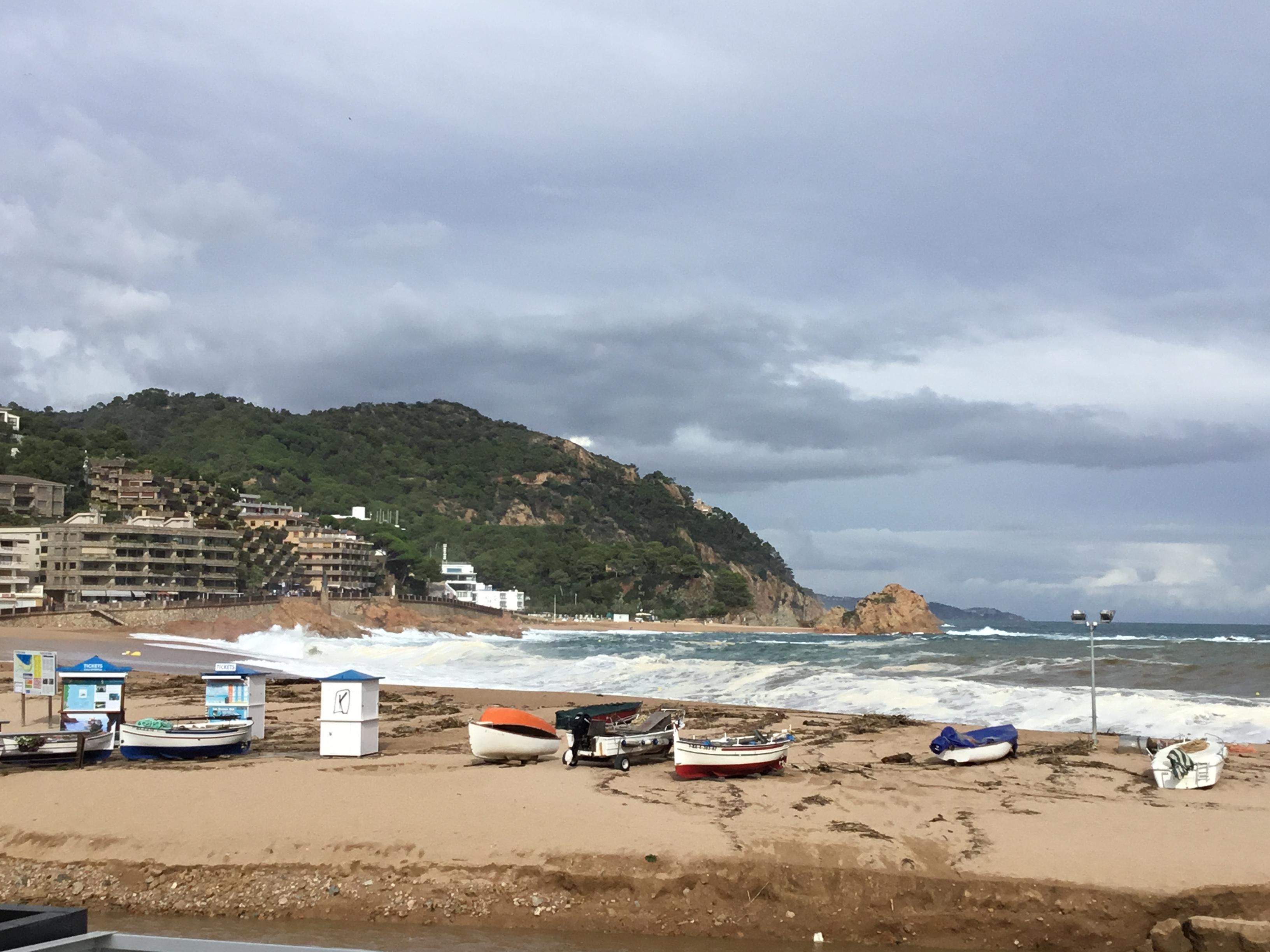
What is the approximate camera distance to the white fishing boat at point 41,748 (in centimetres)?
1572

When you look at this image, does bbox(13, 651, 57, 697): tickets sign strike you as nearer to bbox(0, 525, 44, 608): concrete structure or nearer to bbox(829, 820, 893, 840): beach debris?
bbox(829, 820, 893, 840): beach debris

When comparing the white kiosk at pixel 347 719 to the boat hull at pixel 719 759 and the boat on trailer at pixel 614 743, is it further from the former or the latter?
the boat hull at pixel 719 759

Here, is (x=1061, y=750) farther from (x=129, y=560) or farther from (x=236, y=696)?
(x=129, y=560)

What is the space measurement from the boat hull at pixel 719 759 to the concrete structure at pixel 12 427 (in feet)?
415

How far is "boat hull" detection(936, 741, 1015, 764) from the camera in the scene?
17.0m

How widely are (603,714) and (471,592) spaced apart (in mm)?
133465

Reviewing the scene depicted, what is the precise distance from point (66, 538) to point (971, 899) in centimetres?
9387

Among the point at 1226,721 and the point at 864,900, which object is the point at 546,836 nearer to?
the point at 864,900

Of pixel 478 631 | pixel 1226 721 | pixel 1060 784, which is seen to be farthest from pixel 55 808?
pixel 478 631

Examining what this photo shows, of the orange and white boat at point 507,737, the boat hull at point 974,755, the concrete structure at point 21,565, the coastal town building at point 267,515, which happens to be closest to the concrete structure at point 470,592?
the coastal town building at point 267,515

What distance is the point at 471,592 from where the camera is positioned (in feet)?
492

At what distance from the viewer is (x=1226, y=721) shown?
75.3 ft

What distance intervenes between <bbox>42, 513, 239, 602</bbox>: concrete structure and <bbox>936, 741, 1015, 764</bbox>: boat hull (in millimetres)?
87318

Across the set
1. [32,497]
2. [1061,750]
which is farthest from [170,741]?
[32,497]
